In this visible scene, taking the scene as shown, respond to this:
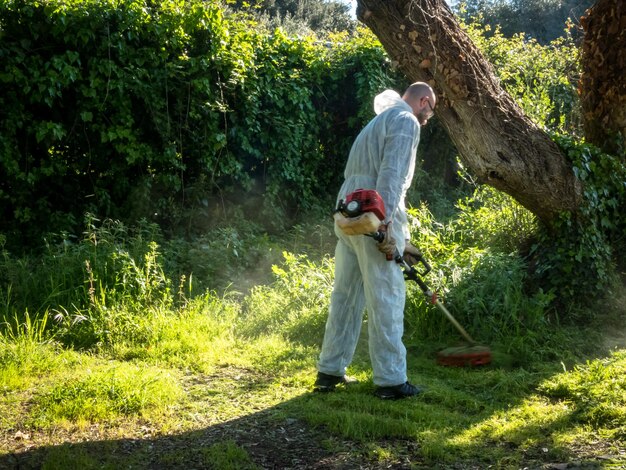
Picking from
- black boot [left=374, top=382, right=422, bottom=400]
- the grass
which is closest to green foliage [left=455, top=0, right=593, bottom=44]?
the grass

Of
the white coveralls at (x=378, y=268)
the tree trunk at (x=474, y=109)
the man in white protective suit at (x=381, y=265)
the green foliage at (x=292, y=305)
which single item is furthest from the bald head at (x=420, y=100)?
the green foliage at (x=292, y=305)

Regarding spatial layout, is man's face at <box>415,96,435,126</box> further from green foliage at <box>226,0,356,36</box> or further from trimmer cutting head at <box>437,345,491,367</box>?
green foliage at <box>226,0,356,36</box>

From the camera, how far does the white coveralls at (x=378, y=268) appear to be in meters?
5.11

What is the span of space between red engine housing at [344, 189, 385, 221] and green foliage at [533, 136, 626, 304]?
301 centimetres

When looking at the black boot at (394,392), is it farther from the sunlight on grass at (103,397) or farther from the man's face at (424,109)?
the man's face at (424,109)

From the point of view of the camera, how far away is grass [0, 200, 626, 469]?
4.34 meters

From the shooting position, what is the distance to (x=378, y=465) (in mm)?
4176

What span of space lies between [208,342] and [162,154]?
10.8 feet

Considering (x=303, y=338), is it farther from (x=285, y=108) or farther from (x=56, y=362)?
(x=285, y=108)

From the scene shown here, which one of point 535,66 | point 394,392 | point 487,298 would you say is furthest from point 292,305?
point 535,66

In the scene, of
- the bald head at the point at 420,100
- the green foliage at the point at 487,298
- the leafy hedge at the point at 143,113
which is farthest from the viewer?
the leafy hedge at the point at 143,113

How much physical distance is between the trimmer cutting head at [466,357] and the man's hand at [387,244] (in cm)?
156

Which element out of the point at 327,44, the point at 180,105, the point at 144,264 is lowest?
the point at 144,264

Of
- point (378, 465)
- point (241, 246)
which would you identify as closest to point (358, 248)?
point (378, 465)
